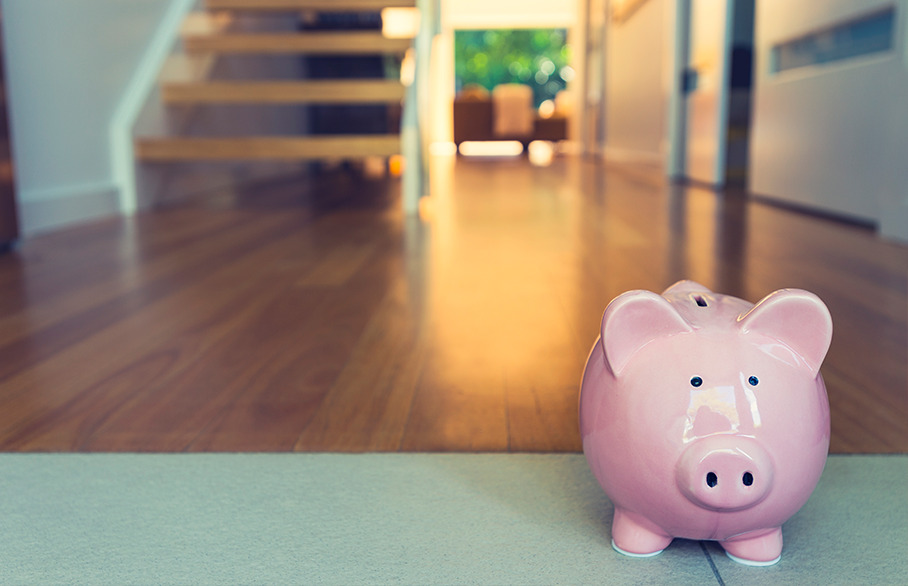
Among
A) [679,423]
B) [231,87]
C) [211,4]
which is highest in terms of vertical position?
[211,4]

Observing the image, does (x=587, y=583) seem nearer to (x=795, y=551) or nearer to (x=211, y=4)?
(x=795, y=551)

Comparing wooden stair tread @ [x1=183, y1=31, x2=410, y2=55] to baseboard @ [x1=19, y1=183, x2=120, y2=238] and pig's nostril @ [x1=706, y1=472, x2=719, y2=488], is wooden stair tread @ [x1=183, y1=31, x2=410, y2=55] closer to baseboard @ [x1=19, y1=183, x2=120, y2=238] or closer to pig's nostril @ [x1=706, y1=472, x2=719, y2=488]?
baseboard @ [x1=19, y1=183, x2=120, y2=238]

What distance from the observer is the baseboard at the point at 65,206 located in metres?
2.38

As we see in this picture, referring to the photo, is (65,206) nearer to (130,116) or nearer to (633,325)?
(130,116)

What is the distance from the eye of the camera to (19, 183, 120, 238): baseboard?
93.5 inches

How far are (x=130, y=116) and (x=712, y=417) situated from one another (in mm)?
2816

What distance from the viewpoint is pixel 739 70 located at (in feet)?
15.1

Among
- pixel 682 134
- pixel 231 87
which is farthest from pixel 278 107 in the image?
pixel 682 134

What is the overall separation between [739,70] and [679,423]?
447cm

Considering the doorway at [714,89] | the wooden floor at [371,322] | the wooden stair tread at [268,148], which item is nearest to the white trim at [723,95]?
the doorway at [714,89]

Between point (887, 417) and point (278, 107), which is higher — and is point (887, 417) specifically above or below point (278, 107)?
below

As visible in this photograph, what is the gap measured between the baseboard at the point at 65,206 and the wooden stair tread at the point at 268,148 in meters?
0.21

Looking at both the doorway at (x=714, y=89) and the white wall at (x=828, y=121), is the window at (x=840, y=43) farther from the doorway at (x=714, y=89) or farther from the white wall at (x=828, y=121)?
the doorway at (x=714, y=89)

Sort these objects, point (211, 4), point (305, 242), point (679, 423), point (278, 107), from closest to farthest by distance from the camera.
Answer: point (679, 423), point (305, 242), point (211, 4), point (278, 107)
